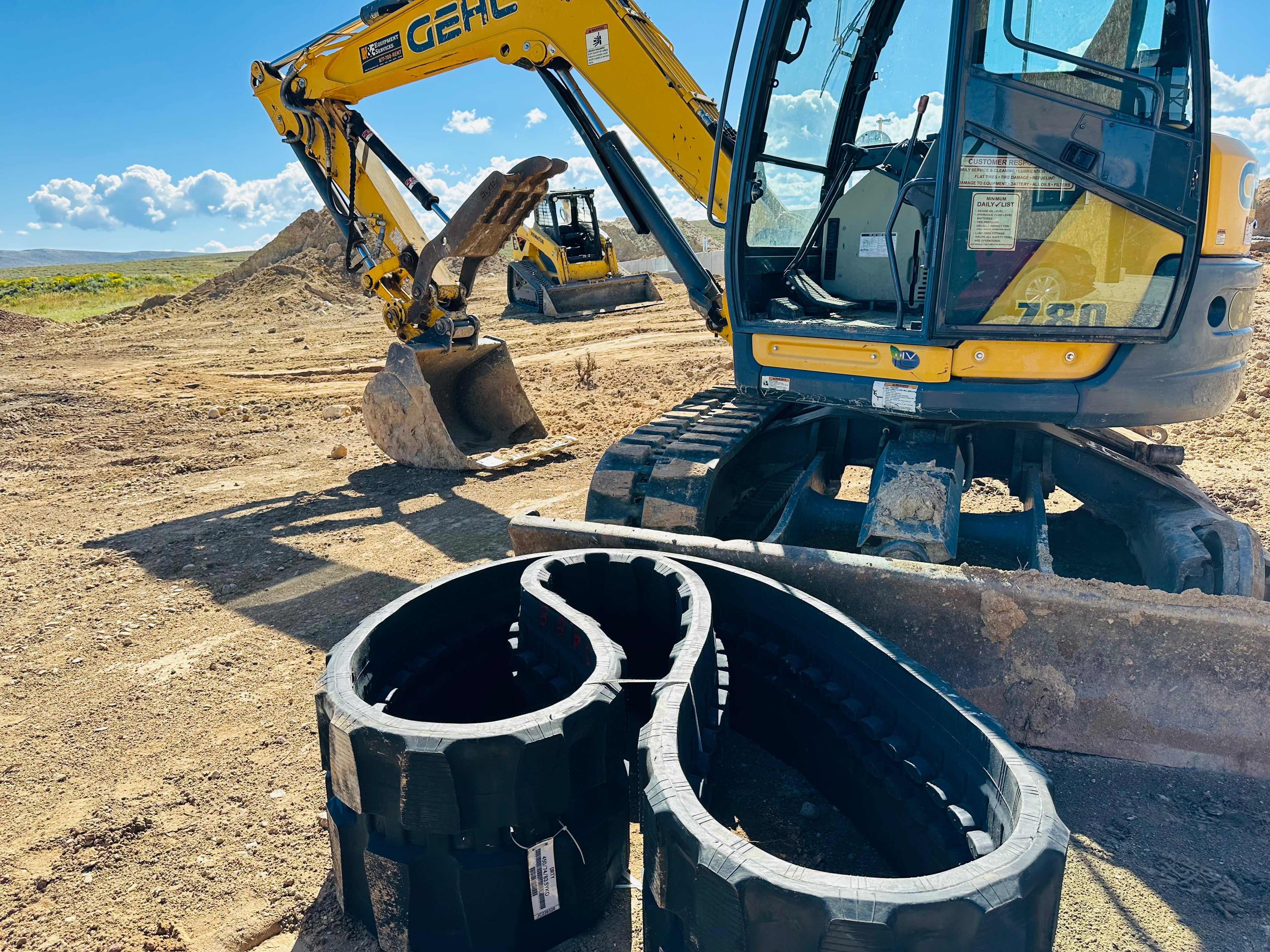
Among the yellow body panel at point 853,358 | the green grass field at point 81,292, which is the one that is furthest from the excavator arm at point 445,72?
the green grass field at point 81,292

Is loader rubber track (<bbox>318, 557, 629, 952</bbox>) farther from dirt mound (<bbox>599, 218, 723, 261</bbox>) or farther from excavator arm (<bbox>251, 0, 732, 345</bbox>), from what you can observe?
dirt mound (<bbox>599, 218, 723, 261</bbox>)

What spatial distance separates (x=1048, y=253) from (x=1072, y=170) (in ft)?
0.97

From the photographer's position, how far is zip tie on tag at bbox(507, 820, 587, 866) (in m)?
1.97

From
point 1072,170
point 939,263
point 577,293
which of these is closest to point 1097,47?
point 1072,170

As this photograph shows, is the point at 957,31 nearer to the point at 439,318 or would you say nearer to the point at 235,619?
the point at 235,619

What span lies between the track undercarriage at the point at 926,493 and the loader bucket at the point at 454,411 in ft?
7.41

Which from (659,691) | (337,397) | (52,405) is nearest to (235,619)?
(659,691)

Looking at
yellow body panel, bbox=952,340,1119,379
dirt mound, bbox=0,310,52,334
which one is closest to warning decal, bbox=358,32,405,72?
yellow body panel, bbox=952,340,1119,379

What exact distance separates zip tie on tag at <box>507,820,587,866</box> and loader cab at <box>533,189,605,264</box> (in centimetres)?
1726

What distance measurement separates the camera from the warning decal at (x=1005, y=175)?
3139 mm

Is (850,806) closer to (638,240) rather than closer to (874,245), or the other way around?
(874,245)

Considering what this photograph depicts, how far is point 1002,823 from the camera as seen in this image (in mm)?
1904

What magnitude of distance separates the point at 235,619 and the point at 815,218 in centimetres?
360

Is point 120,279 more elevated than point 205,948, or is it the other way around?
point 120,279
